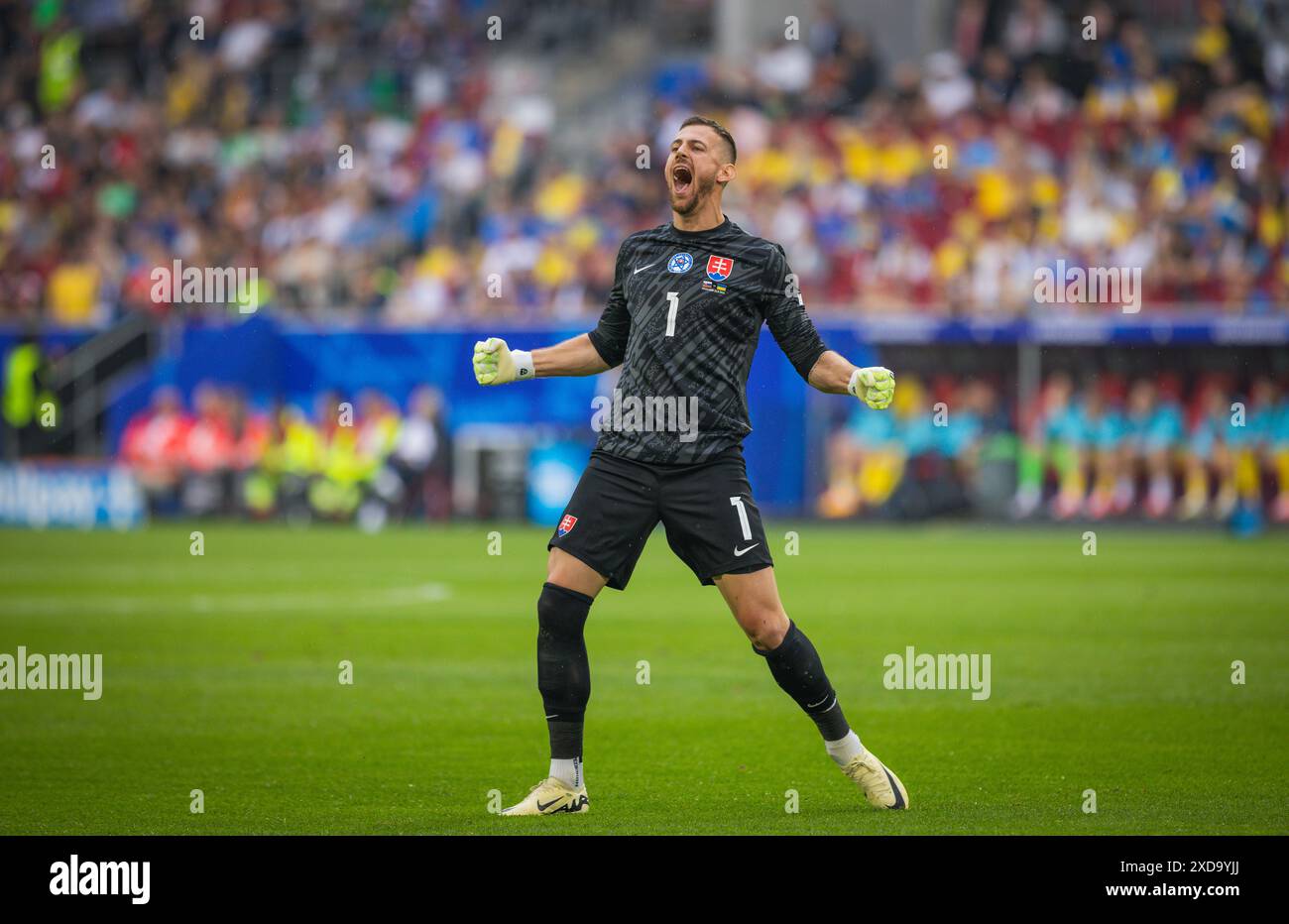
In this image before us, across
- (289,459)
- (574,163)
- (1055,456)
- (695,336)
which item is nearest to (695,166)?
(695,336)

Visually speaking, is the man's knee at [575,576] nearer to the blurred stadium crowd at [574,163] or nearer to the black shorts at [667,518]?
the black shorts at [667,518]

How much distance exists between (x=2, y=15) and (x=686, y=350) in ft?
111

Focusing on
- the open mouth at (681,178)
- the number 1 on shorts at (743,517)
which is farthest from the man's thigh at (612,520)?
the open mouth at (681,178)

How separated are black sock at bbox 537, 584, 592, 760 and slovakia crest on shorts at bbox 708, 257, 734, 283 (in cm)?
136

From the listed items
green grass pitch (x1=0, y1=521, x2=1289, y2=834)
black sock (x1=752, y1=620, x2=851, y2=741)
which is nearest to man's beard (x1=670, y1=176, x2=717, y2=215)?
black sock (x1=752, y1=620, x2=851, y2=741)

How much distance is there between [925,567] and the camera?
67.2 ft

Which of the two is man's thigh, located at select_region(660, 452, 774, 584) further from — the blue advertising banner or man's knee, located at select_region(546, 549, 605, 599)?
the blue advertising banner

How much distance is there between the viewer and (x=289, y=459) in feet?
95.6

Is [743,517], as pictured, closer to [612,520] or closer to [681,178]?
[612,520]

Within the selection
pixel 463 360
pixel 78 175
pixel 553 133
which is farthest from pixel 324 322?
pixel 78 175

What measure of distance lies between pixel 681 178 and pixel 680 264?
0.35 metres

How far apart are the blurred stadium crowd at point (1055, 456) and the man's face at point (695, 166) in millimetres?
19784

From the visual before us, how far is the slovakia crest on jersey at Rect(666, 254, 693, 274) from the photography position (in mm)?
7551

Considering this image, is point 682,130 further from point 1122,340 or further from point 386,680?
point 1122,340
